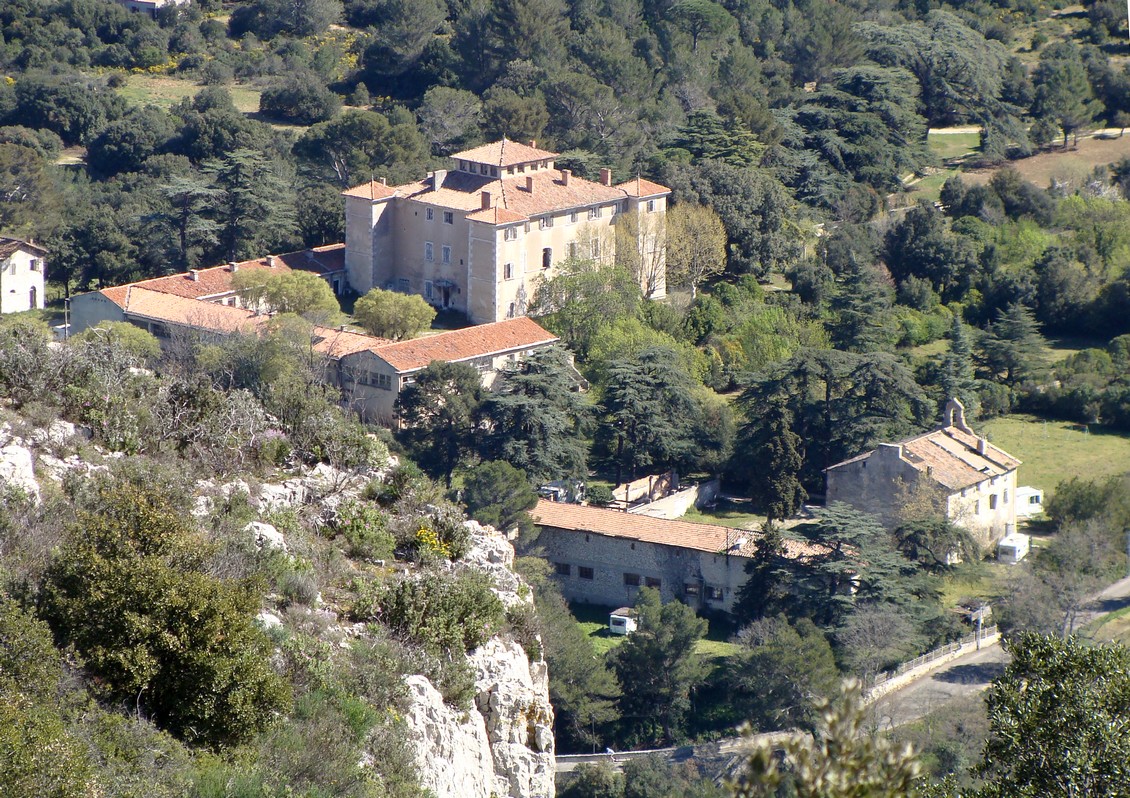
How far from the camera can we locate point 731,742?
32.8 meters

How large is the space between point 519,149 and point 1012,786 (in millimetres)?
42873

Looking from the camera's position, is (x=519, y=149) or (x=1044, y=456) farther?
(x=519, y=149)

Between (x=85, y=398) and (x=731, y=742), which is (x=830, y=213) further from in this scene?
(x=85, y=398)

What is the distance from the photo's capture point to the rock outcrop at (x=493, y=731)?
13.5 meters

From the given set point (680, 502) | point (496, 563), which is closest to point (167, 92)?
point (680, 502)

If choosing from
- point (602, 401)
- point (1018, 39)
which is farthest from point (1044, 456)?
point (1018, 39)

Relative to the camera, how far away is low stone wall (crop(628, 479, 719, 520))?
41938mm

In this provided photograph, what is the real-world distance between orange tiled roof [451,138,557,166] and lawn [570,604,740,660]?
18.2m

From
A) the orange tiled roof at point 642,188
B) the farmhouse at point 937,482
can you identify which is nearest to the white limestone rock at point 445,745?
the farmhouse at point 937,482

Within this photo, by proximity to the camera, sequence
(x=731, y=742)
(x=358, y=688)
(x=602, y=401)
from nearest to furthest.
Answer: (x=358, y=688) → (x=731, y=742) → (x=602, y=401)

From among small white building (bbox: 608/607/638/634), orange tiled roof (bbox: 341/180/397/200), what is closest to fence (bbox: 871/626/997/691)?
small white building (bbox: 608/607/638/634)

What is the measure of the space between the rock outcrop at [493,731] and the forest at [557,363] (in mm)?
206

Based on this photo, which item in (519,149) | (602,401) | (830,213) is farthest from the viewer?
(830,213)

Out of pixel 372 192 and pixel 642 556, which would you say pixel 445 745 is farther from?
pixel 372 192
